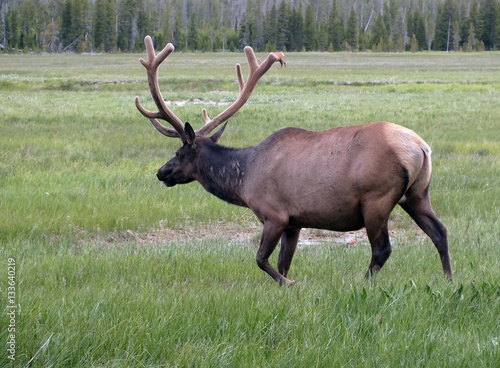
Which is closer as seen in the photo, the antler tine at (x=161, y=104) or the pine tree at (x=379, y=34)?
the antler tine at (x=161, y=104)

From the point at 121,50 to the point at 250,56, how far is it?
12634 centimetres

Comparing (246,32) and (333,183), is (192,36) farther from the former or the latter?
(333,183)

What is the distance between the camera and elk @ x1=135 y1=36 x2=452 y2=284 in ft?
17.6

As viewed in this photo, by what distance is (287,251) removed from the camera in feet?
20.1

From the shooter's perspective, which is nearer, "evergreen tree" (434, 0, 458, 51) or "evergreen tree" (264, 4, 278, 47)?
"evergreen tree" (264, 4, 278, 47)

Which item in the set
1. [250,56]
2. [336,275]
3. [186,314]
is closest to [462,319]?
[336,275]

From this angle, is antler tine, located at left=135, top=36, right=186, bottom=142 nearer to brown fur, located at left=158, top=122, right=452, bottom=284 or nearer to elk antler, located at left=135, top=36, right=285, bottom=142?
elk antler, located at left=135, top=36, right=285, bottom=142

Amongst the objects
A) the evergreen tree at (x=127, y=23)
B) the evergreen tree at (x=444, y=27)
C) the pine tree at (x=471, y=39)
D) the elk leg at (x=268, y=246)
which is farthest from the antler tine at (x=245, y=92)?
the evergreen tree at (x=444, y=27)

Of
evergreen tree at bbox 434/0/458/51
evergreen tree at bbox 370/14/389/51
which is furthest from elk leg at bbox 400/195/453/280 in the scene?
evergreen tree at bbox 434/0/458/51

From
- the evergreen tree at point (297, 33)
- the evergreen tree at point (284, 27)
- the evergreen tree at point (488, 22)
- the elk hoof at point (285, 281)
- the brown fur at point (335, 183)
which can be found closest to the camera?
the brown fur at point (335, 183)

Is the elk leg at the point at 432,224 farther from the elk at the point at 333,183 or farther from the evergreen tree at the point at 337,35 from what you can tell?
the evergreen tree at the point at 337,35

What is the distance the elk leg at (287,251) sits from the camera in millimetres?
6078

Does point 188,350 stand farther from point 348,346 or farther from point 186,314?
point 348,346

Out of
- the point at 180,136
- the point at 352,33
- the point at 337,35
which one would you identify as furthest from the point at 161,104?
the point at 352,33
